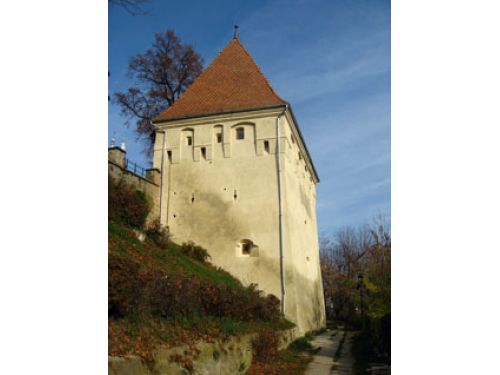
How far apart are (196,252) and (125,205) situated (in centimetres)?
296

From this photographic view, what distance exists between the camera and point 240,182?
583 inches

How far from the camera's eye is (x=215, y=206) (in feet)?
48.8

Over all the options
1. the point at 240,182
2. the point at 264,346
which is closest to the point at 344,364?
the point at 264,346

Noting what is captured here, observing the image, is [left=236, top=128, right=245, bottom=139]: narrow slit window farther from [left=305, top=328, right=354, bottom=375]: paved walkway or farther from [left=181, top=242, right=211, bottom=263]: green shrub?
[left=305, top=328, right=354, bottom=375]: paved walkway

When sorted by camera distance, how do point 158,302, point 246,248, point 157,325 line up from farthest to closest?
point 246,248 < point 158,302 < point 157,325

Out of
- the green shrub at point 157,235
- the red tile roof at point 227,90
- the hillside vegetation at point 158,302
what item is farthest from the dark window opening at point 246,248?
the red tile roof at point 227,90

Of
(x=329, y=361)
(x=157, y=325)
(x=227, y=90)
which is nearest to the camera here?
(x=157, y=325)

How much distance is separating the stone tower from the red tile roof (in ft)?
0.14

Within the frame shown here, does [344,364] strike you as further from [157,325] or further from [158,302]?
[157,325]

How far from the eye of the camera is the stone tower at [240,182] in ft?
45.8

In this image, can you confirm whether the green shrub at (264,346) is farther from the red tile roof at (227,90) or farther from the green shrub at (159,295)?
the red tile roof at (227,90)
